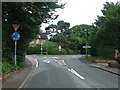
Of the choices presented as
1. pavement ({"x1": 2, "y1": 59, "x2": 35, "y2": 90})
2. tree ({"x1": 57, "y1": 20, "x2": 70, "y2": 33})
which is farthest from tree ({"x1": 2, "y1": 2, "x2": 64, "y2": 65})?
tree ({"x1": 57, "y1": 20, "x2": 70, "y2": 33})

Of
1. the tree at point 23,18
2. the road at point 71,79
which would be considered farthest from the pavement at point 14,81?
the tree at point 23,18

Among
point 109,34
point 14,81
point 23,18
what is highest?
point 23,18

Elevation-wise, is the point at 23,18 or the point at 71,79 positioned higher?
the point at 23,18

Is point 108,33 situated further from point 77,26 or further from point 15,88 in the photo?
point 77,26

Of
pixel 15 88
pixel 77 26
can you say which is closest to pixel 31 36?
pixel 15 88

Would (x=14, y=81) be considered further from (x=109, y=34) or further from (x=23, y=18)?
(x=109, y=34)

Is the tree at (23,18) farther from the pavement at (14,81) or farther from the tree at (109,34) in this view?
the tree at (109,34)

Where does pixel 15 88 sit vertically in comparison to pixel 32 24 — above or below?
below

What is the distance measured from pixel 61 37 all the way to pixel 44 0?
250 ft

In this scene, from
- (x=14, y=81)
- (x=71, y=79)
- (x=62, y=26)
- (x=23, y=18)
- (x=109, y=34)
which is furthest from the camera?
(x=62, y=26)

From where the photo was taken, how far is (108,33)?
44281mm

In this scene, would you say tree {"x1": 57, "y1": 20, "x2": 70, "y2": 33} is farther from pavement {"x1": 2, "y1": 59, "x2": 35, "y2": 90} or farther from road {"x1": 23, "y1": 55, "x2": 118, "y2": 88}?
pavement {"x1": 2, "y1": 59, "x2": 35, "y2": 90}

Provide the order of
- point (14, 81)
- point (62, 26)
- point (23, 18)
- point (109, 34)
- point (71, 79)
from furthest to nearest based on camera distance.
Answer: point (62, 26), point (109, 34), point (23, 18), point (71, 79), point (14, 81)

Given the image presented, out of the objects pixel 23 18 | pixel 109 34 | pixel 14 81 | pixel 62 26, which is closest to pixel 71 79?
pixel 14 81
